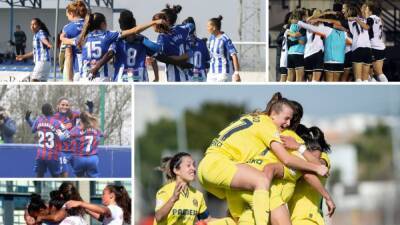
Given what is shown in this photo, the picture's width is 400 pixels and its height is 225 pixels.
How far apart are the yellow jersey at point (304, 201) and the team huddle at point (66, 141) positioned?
2.75 meters

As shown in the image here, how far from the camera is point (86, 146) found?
1509 centimetres

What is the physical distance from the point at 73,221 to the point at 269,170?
2.95 metres

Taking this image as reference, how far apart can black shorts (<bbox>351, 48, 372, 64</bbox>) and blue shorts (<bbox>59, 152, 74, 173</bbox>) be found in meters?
3.31

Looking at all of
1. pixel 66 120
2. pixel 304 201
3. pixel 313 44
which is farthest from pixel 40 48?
pixel 304 201

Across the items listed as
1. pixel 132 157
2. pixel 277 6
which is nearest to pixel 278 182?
pixel 132 157

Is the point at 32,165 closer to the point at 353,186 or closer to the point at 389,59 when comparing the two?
the point at 353,186

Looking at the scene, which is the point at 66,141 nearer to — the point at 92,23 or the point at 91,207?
the point at 91,207

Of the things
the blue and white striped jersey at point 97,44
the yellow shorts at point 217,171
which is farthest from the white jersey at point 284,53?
the yellow shorts at point 217,171

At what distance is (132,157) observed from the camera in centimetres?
1496

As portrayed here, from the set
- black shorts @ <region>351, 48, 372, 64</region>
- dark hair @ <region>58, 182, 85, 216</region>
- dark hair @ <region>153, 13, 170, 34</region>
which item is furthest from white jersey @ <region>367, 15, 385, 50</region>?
dark hair @ <region>58, 182, 85, 216</region>

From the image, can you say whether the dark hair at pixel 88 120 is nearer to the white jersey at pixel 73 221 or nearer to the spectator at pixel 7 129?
the spectator at pixel 7 129

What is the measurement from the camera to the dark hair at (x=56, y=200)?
48.1ft

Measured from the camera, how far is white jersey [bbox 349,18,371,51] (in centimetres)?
1603

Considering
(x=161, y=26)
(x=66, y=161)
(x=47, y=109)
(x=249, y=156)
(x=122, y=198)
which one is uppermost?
(x=161, y=26)
